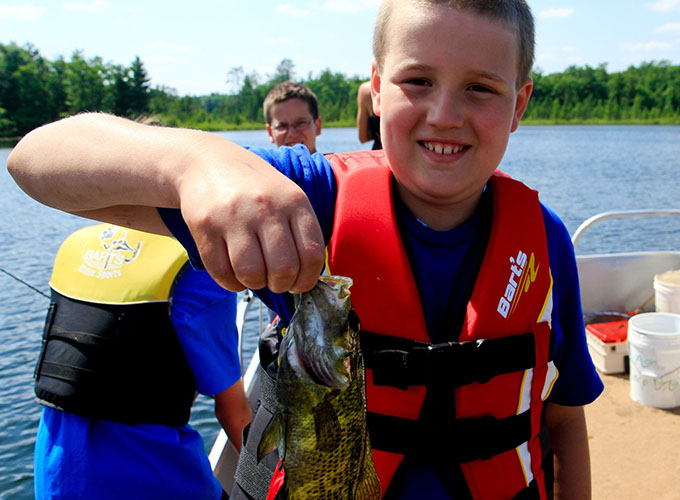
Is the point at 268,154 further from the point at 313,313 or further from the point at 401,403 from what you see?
the point at 401,403

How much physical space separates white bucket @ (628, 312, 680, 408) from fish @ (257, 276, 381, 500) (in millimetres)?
3887

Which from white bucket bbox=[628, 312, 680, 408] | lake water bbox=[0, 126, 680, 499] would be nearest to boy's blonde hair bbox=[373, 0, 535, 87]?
white bucket bbox=[628, 312, 680, 408]

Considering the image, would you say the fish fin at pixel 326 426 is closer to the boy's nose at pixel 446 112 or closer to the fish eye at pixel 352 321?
the fish eye at pixel 352 321

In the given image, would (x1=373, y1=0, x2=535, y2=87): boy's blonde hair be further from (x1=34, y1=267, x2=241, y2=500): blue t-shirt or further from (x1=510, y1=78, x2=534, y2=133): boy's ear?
(x1=34, y1=267, x2=241, y2=500): blue t-shirt

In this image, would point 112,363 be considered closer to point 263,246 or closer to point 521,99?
point 263,246

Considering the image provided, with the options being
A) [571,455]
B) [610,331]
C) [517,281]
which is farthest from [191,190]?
[610,331]

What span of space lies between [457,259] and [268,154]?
704 mm

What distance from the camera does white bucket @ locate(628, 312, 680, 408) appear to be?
438 centimetres

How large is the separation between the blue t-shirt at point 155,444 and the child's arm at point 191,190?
56.5 inches

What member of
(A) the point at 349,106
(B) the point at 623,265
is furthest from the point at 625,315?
(A) the point at 349,106

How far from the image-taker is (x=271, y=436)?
132cm

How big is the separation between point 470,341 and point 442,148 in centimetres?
59

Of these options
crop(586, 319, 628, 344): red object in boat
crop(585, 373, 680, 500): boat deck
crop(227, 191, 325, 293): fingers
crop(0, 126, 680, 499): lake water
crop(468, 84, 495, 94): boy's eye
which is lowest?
crop(0, 126, 680, 499): lake water

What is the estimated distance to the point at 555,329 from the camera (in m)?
1.91
